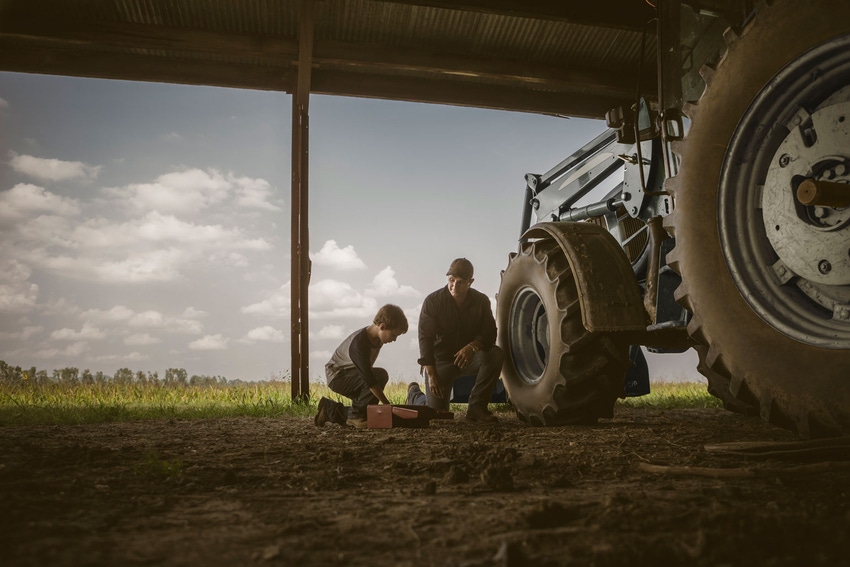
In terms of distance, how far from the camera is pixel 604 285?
3621 millimetres

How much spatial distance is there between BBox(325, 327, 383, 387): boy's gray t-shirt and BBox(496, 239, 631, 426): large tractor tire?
1216 mm

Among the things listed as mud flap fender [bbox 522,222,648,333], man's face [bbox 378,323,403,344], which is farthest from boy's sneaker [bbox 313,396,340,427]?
mud flap fender [bbox 522,222,648,333]

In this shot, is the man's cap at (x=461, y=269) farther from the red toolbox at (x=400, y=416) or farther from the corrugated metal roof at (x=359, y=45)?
the corrugated metal roof at (x=359, y=45)

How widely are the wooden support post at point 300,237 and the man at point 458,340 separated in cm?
189

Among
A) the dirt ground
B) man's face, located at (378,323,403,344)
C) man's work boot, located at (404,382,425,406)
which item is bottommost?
the dirt ground

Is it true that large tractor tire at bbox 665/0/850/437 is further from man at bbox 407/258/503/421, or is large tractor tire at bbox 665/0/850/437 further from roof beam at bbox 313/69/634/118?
roof beam at bbox 313/69/634/118

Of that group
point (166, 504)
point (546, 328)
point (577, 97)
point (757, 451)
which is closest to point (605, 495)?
point (757, 451)

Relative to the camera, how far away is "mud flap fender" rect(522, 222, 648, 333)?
3.55 m

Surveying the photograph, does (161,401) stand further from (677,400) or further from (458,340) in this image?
(677,400)

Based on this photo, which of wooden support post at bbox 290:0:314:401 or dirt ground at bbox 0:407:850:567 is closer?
dirt ground at bbox 0:407:850:567

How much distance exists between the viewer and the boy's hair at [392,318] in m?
5.05

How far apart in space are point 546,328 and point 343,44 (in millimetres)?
4127

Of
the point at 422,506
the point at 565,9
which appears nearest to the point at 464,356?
the point at 422,506

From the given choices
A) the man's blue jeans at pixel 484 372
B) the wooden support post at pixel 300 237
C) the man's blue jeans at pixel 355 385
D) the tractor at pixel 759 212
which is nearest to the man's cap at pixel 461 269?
the man's blue jeans at pixel 484 372
